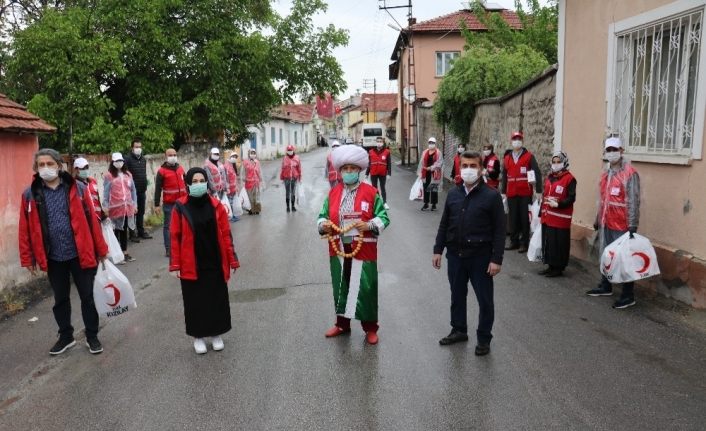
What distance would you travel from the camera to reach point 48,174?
16.6 feet

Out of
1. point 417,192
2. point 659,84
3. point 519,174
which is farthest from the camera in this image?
point 417,192

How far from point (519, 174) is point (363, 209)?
4866 mm

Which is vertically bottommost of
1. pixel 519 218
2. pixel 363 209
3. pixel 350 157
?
pixel 519 218

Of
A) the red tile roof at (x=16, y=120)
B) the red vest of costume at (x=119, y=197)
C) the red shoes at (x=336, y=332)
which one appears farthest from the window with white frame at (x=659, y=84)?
the red tile roof at (x=16, y=120)

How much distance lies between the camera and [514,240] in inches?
387

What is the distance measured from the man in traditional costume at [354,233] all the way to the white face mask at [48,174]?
234 cm

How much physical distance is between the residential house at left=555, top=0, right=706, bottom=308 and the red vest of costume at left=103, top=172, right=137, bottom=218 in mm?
7162

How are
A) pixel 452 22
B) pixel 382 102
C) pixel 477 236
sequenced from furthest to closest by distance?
pixel 382 102
pixel 452 22
pixel 477 236

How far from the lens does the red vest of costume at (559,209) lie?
24.9 ft

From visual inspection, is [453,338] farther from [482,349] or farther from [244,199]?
[244,199]

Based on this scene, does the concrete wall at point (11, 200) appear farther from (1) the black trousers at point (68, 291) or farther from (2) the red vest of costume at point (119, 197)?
(1) the black trousers at point (68, 291)

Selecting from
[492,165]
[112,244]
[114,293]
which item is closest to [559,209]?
[492,165]

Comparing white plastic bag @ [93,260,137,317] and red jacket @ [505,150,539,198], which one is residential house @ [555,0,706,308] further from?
white plastic bag @ [93,260,137,317]

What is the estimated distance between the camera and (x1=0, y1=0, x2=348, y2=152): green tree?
1522 centimetres
